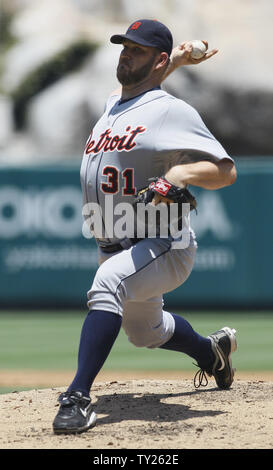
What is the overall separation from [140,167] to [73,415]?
104 centimetres

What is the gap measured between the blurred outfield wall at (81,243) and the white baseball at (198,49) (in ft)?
16.5

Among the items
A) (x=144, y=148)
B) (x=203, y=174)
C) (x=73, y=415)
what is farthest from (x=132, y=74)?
(x=73, y=415)

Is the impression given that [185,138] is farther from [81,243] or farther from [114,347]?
[81,243]

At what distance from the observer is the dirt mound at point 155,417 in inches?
123

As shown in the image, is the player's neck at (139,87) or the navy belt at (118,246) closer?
the navy belt at (118,246)

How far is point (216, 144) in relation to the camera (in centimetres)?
347

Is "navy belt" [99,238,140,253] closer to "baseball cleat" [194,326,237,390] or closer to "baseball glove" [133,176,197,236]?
"baseball glove" [133,176,197,236]

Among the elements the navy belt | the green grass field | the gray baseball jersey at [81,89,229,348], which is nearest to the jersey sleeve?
the gray baseball jersey at [81,89,229,348]

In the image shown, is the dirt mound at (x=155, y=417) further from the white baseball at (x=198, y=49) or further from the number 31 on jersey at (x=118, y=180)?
the white baseball at (x=198, y=49)

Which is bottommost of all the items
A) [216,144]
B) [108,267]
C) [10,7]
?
[108,267]

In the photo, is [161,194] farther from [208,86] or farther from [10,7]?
[10,7]

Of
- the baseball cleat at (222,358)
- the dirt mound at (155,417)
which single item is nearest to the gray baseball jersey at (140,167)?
the dirt mound at (155,417)

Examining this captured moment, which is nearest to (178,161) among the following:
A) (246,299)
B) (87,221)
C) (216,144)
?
(216,144)

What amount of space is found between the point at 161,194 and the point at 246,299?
5.82 m
